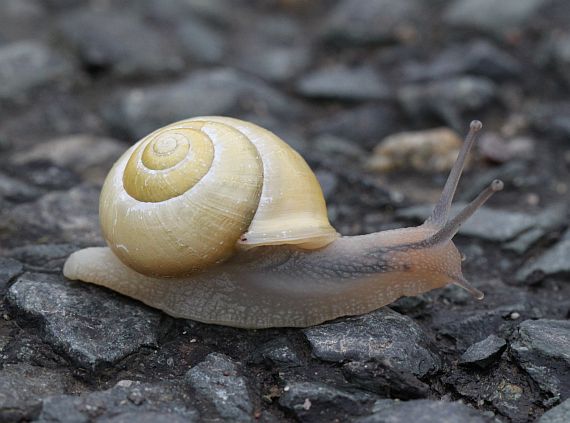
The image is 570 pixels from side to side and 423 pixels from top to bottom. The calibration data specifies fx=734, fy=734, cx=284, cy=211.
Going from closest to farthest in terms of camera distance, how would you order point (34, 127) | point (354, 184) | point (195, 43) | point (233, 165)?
point (233, 165)
point (354, 184)
point (34, 127)
point (195, 43)

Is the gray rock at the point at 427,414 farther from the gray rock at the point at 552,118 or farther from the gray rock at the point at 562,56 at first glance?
the gray rock at the point at 562,56

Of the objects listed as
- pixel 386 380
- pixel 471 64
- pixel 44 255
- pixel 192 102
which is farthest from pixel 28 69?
pixel 386 380

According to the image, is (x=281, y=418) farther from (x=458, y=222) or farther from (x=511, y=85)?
(x=511, y=85)

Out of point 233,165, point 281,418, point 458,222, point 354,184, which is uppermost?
point 233,165

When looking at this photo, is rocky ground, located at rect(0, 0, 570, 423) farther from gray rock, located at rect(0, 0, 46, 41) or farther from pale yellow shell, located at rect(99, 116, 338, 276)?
pale yellow shell, located at rect(99, 116, 338, 276)

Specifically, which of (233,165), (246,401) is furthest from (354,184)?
(246,401)

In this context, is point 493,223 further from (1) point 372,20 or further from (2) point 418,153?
(1) point 372,20

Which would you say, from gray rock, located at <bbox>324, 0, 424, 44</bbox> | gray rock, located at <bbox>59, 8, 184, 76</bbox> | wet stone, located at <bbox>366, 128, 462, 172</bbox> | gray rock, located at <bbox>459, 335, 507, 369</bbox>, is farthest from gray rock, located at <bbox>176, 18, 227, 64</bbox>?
gray rock, located at <bbox>459, 335, 507, 369</bbox>
